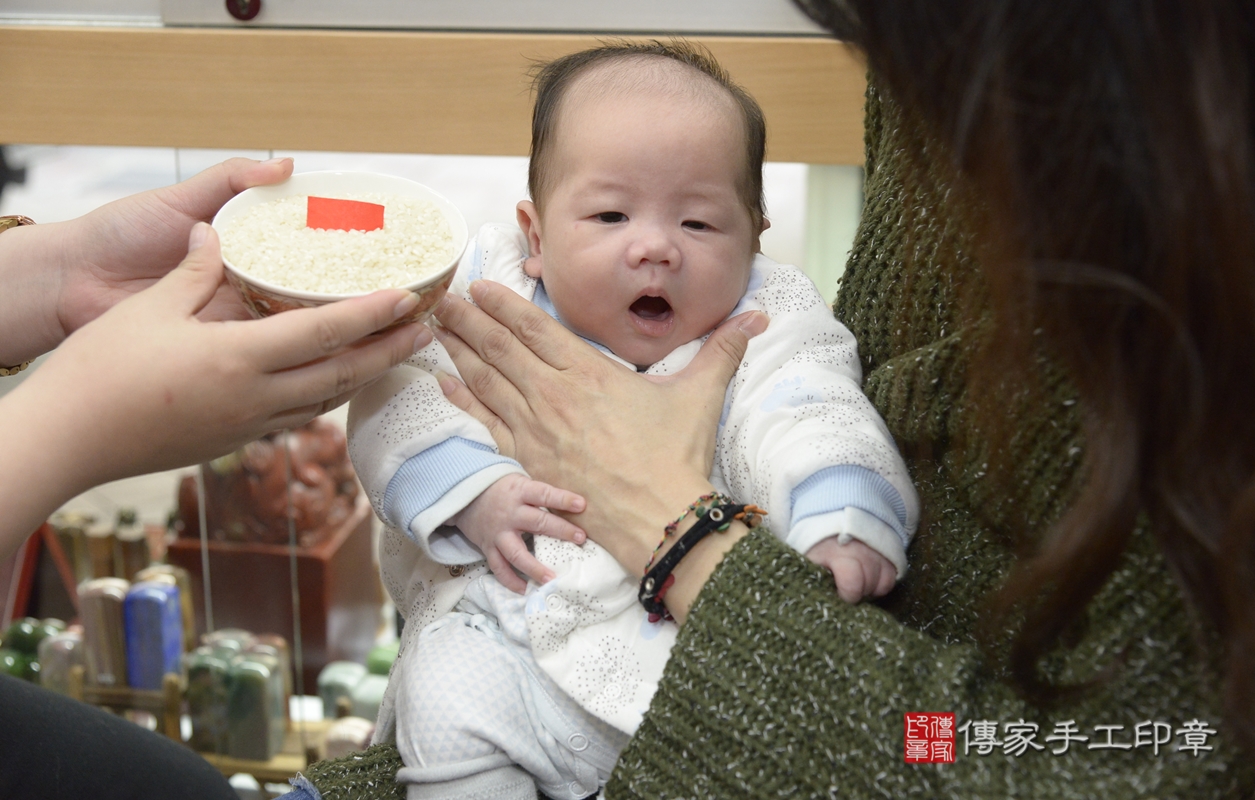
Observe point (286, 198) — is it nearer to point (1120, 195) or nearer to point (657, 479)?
point (657, 479)

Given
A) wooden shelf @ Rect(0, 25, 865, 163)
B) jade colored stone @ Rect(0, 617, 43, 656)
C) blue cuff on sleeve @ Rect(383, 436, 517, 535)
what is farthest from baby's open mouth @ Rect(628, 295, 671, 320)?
jade colored stone @ Rect(0, 617, 43, 656)

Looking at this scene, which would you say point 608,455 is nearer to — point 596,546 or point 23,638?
point 596,546

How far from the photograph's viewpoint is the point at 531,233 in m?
1.28

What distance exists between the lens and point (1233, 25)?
0.60 meters

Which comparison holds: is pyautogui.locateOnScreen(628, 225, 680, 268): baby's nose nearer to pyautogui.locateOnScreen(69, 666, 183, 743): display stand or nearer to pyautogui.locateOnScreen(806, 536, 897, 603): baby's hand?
pyautogui.locateOnScreen(806, 536, 897, 603): baby's hand

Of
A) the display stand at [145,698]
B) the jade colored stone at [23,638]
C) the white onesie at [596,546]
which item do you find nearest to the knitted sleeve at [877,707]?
the white onesie at [596,546]

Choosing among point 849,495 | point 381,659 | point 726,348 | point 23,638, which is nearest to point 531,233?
point 726,348

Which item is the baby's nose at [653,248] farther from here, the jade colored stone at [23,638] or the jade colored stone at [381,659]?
the jade colored stone at [23,638]

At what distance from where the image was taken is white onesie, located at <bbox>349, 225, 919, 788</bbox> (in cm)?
98

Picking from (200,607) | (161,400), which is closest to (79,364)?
(161,400)

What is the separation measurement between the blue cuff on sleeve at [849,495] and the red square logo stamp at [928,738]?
0.78 ft

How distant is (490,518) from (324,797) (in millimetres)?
330

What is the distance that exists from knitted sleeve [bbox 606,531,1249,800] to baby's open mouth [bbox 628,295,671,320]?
1.24 feet

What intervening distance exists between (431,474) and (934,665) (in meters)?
0.55
